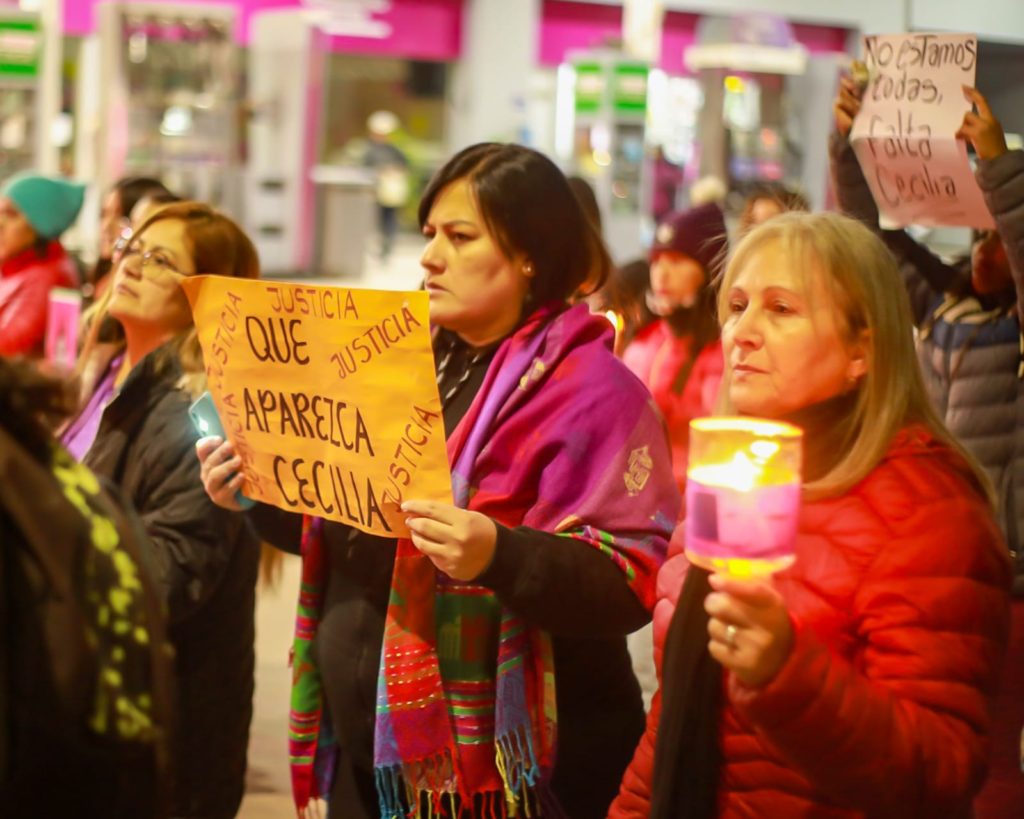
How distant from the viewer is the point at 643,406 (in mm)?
2404

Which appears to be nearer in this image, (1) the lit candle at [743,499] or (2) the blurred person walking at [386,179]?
(1) the lit candle at [743,499]

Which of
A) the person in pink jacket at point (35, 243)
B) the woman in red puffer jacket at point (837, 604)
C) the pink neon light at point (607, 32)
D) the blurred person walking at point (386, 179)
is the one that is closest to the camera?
the woman in red puffer jacket at point (837, 604)

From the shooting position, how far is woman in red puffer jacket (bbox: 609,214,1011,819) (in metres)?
1.58

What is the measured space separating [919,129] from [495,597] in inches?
53.7

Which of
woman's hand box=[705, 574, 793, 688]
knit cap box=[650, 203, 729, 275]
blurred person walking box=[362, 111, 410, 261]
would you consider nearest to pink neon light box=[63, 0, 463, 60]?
blurred person walking box=[362, 111, 410, 261]

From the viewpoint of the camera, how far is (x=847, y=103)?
3221 mm

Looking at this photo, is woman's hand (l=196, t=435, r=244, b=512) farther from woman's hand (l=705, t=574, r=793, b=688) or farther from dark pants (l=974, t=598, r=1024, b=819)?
dark pants (l=974, t=598, r=1024, b=819)

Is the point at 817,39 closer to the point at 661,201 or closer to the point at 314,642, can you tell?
the point at 661,201

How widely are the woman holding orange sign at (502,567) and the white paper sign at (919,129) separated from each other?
81 cm

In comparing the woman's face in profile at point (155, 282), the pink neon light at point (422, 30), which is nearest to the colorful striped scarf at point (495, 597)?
the woman's face in profile at point (155, 282)

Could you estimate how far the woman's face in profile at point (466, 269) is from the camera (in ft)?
8.04

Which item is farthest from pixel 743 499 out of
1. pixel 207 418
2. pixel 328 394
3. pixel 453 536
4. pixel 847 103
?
pixel 847 103

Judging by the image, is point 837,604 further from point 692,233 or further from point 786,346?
point 692,233

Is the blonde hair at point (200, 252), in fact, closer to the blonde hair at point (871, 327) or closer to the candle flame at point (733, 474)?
the blonde hair at point (871, 327)
